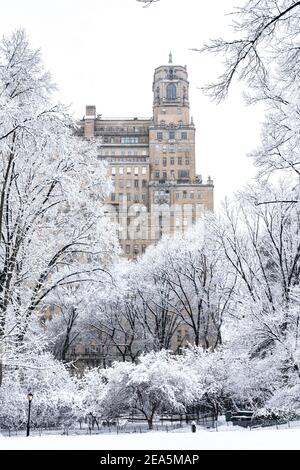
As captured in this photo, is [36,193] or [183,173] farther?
[183,173]

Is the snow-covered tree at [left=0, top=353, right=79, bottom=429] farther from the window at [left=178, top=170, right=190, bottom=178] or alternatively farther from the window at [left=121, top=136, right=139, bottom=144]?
the window at [left=121, top=136, right=139, bottom=144]

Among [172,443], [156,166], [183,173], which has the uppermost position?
[156,166]

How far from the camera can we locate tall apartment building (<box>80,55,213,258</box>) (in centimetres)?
10100

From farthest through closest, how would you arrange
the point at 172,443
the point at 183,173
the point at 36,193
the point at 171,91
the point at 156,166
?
the point at 171,91 → the point at 156,166 → the point at 183,173 → the point at 36,193 → the point at 172,443

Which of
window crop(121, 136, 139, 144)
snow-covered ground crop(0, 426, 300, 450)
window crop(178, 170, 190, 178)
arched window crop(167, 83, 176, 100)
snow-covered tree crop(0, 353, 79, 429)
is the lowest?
snow-covered tree crop(0, 353, 79, 429)

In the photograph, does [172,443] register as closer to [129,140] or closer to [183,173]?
[183,173]

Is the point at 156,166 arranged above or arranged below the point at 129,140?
below

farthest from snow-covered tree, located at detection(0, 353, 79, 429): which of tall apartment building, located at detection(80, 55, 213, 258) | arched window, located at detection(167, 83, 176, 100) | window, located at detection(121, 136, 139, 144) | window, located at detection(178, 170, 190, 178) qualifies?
arched window, located at detection(167, 83, 176, 100)

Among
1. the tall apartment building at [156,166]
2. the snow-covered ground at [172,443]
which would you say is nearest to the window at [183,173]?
the tall apartment building at [156,166]

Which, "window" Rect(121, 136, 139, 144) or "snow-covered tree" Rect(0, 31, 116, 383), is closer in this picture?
"snow-covered tree" Rect(0, 31, 116, 383)

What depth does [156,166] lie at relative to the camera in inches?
4269

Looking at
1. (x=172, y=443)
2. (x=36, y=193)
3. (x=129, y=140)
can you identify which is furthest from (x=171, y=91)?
(x=172, y=443)
